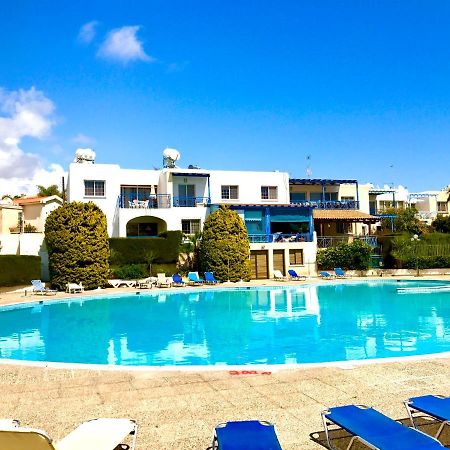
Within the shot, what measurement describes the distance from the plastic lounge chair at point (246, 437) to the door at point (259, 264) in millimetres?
30858

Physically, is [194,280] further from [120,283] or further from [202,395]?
[202,395]

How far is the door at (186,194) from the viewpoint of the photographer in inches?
1497

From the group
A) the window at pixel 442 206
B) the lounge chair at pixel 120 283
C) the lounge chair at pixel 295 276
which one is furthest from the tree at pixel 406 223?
the lounge chair at pixel 120 283

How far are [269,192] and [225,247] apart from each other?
35.6ft

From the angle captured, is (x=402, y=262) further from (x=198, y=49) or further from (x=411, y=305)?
(x=198, y=49)

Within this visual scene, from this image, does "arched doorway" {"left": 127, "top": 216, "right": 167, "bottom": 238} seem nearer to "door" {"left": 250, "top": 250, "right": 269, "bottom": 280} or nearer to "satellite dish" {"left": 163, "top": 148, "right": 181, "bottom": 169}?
"satellite dish" {"left": 163, "top": 148, "right": 181, "bottom": 169}

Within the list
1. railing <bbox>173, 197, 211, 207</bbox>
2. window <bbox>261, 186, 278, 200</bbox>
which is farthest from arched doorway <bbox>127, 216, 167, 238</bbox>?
window <bbox>261, 186, 278, 200</bbox>

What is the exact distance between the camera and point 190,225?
37.0m

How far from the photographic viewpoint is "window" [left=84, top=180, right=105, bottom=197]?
36281 mm

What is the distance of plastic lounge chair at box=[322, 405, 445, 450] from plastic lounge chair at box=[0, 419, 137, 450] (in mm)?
2221

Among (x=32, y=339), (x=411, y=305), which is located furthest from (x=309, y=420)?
(x=411, y=305)

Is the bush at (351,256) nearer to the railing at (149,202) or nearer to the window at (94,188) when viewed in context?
the railing at (149,202)

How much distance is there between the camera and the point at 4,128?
3225 cm

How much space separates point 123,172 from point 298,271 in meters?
15.8
